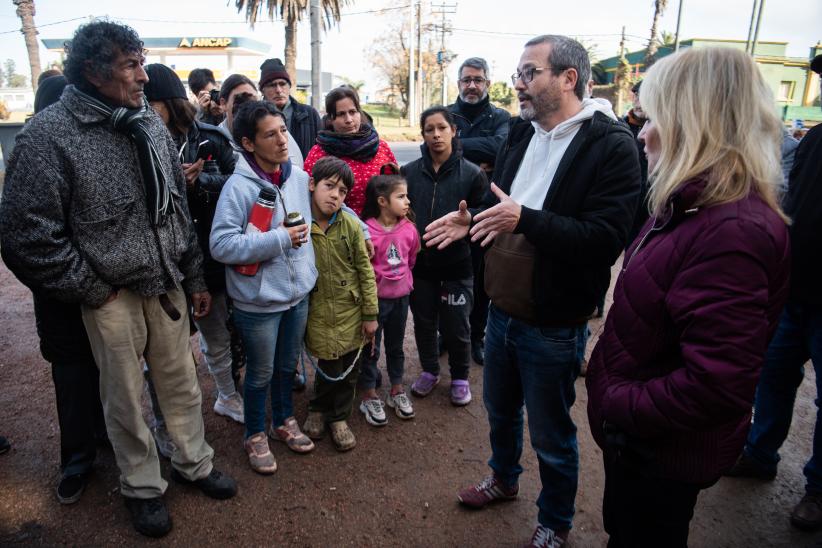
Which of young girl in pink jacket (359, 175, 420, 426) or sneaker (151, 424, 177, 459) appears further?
young girl in pink jacket (359, 175, 420, 426)

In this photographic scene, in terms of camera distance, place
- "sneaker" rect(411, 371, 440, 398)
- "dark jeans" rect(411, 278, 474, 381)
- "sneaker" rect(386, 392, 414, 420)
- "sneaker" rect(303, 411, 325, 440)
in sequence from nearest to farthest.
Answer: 1. "sneaker" rect(303, 411, 325, 440)
2. "sneaker" rect(386, 392, 414, 420)
3. "dark jeans" rect(411, 278, 474, 381)
4. "sneaker" rect(411, 371, 440, 398)

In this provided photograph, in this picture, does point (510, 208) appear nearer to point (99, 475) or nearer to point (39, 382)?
point (99, 475)

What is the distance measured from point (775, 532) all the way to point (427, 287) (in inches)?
93.8

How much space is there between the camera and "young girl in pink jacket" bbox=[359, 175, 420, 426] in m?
3.35

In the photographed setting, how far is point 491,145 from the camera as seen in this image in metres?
4.37

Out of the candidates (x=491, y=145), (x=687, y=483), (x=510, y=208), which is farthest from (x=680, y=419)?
(x=491, y=145)

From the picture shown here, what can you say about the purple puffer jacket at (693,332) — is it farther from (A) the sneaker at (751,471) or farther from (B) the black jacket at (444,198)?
(B) the black jacket at (444,198)

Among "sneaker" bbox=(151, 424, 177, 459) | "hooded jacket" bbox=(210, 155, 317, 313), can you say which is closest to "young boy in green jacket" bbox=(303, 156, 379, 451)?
"hooded jacket" bbox=(210, 155, 317, 313)

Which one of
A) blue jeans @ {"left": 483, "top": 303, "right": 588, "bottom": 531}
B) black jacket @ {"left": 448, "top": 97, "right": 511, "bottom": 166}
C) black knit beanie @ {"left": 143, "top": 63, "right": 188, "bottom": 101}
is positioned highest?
black knit beanie @ {"left": 143, "top": 63, "right": 188, "bottom": 101}

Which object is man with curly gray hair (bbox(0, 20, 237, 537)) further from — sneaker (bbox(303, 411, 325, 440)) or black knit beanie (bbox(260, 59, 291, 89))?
black knit beanie (bbox(260, 59, 291, 89))

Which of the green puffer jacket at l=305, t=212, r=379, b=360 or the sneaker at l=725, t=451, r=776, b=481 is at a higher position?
the green puffer jacket at l=305, t=212, r=379, b=360

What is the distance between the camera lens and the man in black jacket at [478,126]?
14.4 ft

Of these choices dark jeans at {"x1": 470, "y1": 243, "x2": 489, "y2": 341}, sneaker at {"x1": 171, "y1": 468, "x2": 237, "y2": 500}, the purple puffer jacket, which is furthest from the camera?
dark jeans at {"x1": 470, "y1": 243, "x2": 489, "y2": 341}

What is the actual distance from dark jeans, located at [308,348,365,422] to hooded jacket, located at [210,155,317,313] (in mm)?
539
